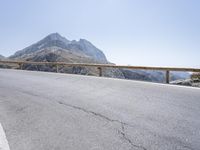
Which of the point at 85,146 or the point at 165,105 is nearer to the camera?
the point at 85,146

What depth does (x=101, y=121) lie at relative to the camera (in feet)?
20.1

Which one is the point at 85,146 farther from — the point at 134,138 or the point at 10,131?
the point at 10,131

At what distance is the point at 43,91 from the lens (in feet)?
34.1

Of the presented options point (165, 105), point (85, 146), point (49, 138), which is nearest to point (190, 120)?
point (165, 105)

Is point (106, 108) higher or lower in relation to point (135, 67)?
lower

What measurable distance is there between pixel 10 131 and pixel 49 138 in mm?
1066

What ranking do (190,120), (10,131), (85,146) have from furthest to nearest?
(190,120)
(10,131)
(85,146)

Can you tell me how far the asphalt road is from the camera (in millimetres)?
4797

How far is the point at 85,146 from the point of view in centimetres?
467

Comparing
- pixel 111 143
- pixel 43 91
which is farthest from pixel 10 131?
pixel 43 91

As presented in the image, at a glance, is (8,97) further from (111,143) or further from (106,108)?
(111,143)

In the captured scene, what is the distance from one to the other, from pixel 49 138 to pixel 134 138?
1.63 meters

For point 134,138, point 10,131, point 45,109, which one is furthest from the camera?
point 45,109

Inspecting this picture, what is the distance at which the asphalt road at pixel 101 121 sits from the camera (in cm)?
480
